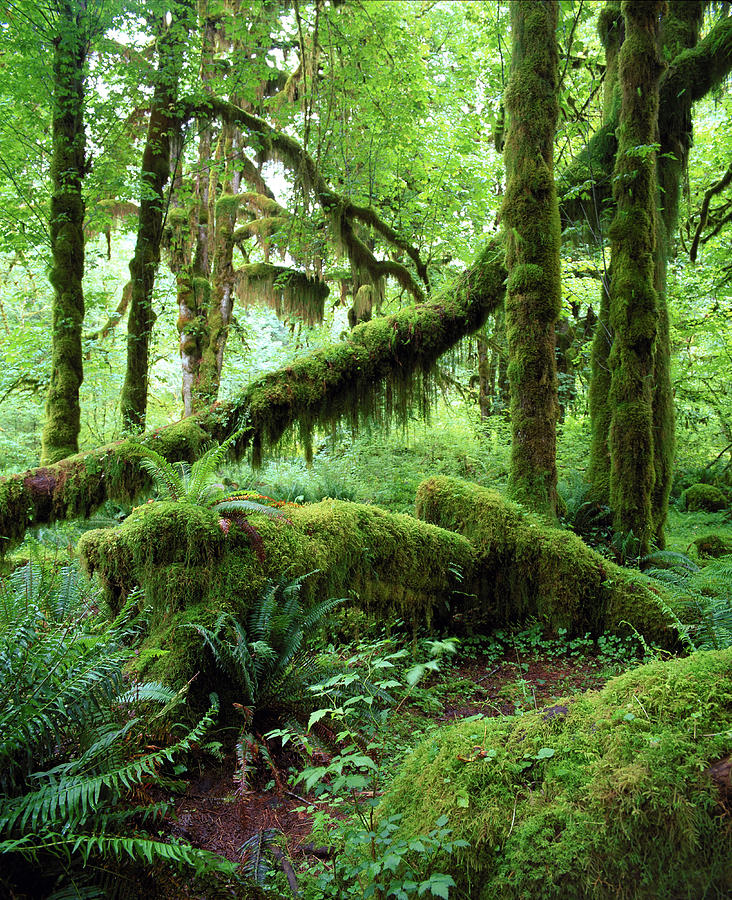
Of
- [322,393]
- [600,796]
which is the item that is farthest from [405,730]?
[322,393]

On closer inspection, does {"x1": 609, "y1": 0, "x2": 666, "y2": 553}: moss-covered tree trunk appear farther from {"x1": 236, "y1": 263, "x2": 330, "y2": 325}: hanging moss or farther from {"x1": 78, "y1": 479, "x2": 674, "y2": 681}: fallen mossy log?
{"x1": 236, "y1": 263, "x2": 330, "y2": 325}: hanging moss

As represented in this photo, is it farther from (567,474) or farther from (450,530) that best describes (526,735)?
(567,474)

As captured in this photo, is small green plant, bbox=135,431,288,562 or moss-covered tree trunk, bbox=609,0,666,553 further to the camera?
moss-covered tree trunk, bbox=609,0,666,553

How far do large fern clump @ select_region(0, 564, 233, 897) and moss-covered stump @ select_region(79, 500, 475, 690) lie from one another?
66 cm

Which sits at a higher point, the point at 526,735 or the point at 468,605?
the point at 526,735

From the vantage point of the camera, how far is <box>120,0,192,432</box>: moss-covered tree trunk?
7.83 metres

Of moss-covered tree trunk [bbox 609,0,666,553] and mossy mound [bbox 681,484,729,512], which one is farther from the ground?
moss-covered tree trunk [bbox 609,0,666,553]

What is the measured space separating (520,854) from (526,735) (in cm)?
46

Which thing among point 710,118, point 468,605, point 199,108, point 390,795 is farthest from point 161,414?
point 710,118

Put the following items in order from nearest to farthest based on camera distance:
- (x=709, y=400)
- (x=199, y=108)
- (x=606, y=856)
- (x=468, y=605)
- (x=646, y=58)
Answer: (x=606, y=856) → (x=468, y=605) → (x=646, y=58) → (x=199, y=108) → (x=709, y=400)

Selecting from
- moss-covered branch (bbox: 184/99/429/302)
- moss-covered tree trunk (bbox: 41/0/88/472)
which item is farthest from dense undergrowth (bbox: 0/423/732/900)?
moss-covered branch (bbox: 184/99/429/302)

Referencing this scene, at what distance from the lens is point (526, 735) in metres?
2.01

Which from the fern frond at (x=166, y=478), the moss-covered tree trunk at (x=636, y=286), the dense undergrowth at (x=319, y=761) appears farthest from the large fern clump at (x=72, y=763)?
the moss-covered tree trunk at (x=636, y=286)

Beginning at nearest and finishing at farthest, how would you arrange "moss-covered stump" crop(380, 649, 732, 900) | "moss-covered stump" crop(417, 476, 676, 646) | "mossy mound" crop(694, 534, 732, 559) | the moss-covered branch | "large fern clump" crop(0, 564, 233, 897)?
"moss-covered stump" crop(380, 649, 732, 900) → "large fern clump" crop(0, 564, 233, 897) → "moss-covered stump" crop(417, 476, 676, 646) → "mossy mound" crop(694, 534, 732, 559) → the moss-covered branch
